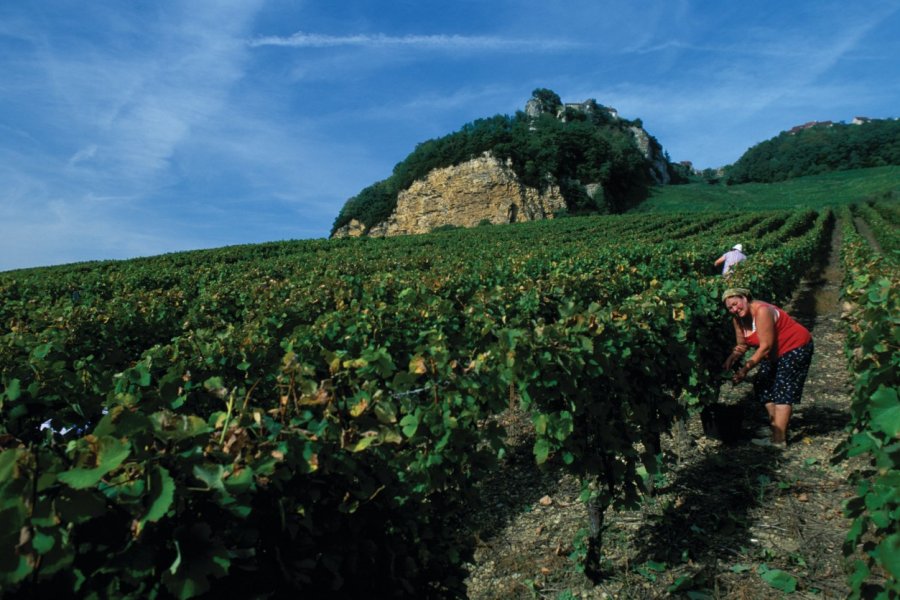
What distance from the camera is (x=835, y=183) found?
74.3m

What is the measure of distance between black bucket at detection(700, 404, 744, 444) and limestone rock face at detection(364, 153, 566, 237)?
7092 centimetres

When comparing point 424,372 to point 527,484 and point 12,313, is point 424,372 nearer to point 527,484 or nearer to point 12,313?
point 527,484

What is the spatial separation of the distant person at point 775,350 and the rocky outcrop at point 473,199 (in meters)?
71.1

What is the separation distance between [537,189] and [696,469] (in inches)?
3091

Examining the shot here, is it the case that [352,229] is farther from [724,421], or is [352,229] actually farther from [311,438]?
[311,438]

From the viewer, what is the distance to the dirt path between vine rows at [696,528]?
3.59 metres

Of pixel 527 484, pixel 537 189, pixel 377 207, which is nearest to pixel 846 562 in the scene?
pixel 527 484

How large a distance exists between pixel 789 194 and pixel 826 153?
46.5 metres

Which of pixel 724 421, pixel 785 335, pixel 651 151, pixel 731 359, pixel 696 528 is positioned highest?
pixel 651 151

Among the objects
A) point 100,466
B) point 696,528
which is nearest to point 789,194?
point 696,528

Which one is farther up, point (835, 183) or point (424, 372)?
point (835, 183)

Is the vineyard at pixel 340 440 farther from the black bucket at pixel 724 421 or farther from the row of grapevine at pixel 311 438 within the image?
the black bucket at pixel 724 421

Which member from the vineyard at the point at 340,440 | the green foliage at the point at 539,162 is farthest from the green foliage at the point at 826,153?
the vineyard at the point at 340,440

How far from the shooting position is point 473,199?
79312 millimetres
